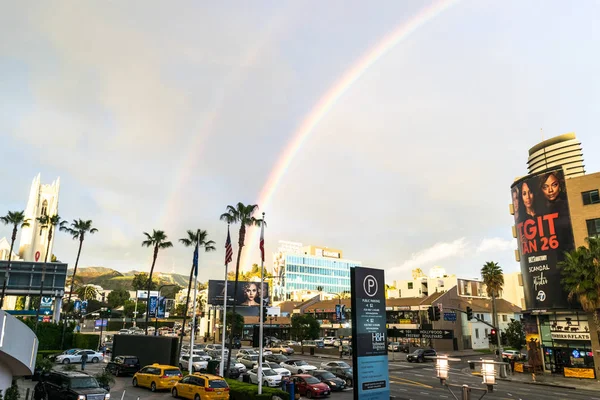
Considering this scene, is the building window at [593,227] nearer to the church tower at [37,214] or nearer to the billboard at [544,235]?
the billboard at [544,235]

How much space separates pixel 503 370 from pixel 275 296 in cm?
14709

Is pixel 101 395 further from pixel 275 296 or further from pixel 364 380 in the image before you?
pixel 275 296

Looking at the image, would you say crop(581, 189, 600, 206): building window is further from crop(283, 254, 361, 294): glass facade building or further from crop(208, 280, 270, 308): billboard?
crop(283, 254, 361, 294): glass facade building

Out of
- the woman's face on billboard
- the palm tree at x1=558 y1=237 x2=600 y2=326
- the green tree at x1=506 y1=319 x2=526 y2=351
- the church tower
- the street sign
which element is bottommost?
the green tree at x1=506 y1=319 x2=526 y2=351

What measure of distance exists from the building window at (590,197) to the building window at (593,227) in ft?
6.63

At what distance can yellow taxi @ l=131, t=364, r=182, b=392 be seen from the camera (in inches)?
1259

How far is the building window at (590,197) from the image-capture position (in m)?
49.3

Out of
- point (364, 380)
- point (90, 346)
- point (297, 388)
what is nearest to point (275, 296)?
point (90, 346)

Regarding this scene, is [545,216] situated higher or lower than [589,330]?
higher

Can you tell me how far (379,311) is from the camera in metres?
24.2

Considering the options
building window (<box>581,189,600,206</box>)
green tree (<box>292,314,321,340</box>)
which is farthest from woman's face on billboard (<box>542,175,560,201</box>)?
green tree (<box>292,314,321,340</box>)

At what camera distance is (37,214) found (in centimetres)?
15500

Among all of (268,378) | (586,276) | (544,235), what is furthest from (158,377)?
(544,235)

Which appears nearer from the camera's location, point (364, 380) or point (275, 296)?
point (364, 380)
